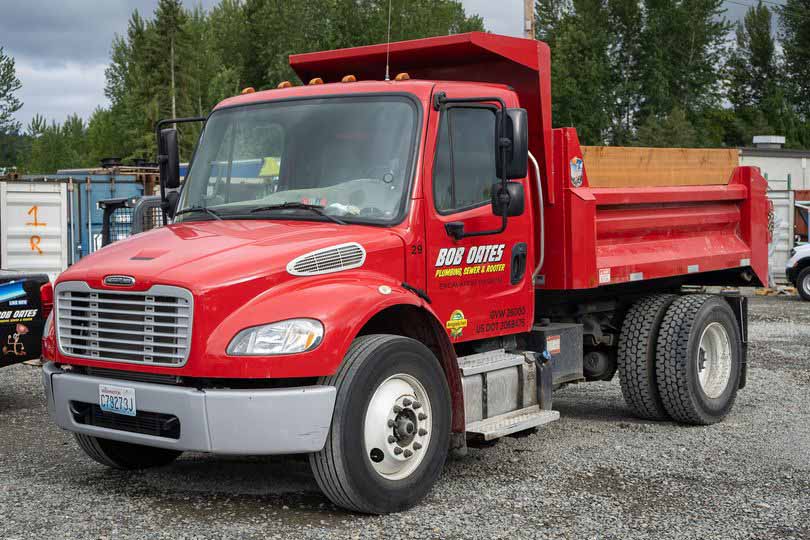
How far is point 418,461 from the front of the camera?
243 inches

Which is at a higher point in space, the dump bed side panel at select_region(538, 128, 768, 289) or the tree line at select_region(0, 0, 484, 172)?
the tree line at select_region(0, 0, 484, 172)

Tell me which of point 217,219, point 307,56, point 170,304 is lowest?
point 170,304

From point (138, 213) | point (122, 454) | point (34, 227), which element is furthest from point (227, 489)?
point (34, 227)

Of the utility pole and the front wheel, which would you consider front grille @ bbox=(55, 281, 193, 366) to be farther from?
the utility pole

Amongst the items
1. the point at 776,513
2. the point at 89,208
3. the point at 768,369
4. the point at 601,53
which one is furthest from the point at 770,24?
the point at 776,513

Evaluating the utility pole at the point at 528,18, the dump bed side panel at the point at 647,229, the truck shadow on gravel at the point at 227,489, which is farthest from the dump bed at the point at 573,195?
the utility pole at the point at 528,18

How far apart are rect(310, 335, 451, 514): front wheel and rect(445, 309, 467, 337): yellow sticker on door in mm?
528

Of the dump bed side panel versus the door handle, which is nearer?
the door handle

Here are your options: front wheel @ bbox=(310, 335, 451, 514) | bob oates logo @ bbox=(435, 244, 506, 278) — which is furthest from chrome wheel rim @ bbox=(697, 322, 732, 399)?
front wheel @ bbox=(310, 335, 451, 514)

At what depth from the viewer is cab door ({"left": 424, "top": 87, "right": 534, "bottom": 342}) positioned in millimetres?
6625

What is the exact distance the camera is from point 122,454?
277 inches

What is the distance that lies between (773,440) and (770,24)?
8313 centimetres

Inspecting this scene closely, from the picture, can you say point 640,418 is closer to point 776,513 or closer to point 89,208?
point 776,513

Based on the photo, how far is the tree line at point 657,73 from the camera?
71.6 metres
